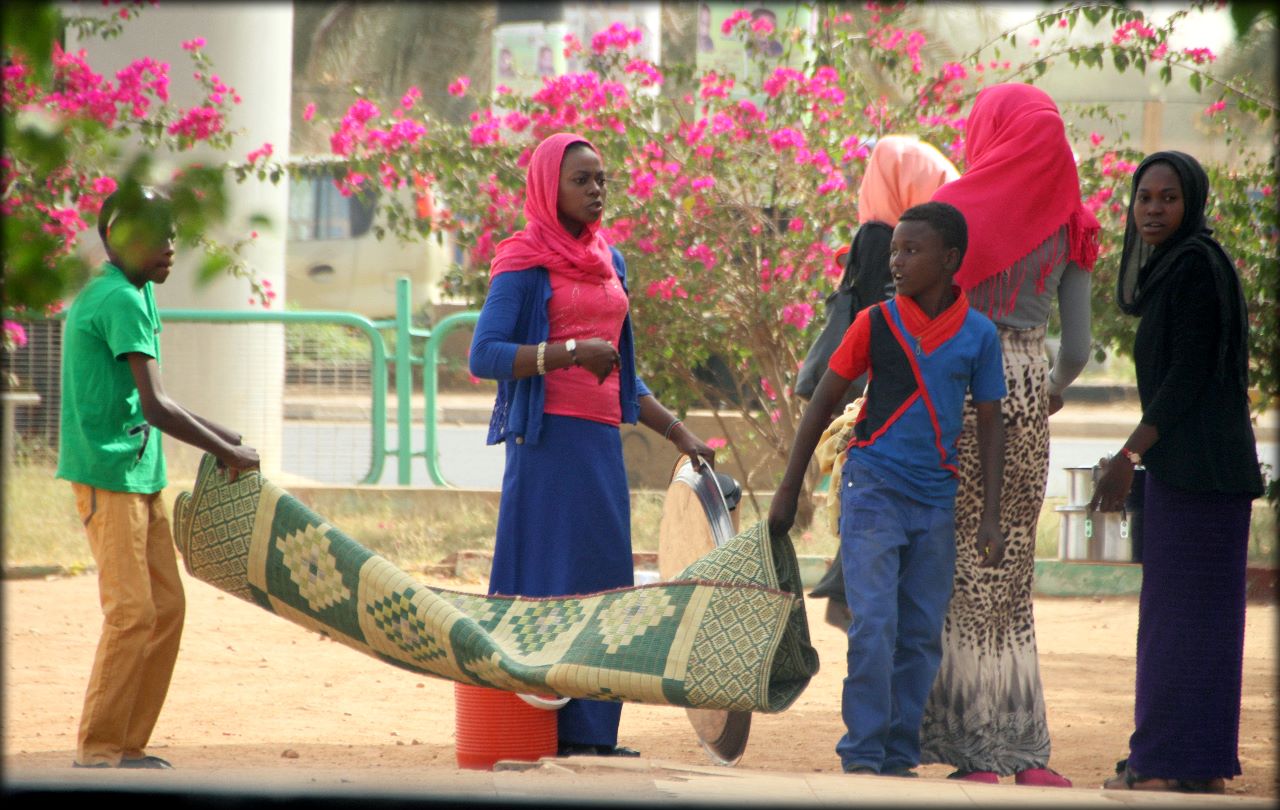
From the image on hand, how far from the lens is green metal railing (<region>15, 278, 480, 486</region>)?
1047cm

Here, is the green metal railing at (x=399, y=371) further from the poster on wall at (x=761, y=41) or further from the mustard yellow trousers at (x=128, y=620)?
the mustard yellow trousers at (x=128, y=620)

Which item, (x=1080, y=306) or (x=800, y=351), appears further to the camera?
(x=800, y=351)

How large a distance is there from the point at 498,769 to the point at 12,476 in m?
7.48

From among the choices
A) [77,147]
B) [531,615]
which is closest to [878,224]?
[531,615]

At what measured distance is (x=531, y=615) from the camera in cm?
402

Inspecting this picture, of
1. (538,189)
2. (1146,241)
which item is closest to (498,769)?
(538,189)

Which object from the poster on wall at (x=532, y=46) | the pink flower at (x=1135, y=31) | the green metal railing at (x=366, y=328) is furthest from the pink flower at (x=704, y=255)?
the poster on wall at (x=532, y=46)

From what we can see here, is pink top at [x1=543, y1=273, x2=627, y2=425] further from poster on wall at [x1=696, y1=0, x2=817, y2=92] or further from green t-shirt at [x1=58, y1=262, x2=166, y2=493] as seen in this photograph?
poster on wall at [x1=696, y1=0, x2=817, y2=92]

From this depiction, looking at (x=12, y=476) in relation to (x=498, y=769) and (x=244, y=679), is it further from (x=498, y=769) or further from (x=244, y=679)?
(x=498, y=769)

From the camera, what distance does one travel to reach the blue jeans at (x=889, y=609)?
3.91m

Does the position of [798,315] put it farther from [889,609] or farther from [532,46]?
[532,46]

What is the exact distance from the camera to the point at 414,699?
5934mm

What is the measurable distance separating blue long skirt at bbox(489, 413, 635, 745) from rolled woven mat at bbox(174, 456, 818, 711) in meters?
0.23

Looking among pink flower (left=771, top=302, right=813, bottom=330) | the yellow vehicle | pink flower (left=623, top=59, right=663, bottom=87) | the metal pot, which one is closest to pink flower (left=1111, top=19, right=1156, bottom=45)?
pink flower (left=771, top=302, right=813, bottom=330)
